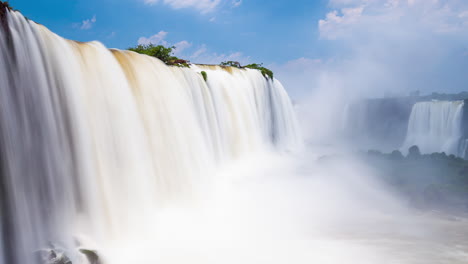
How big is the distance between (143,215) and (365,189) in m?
9.45

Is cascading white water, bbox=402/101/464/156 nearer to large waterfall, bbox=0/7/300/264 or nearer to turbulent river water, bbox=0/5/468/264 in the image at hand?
turbulent river water, bbox=0/5/468/264

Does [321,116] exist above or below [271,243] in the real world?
above

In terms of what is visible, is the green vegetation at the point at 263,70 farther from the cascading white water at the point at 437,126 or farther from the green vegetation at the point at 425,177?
the cascading white water at the point at 437,126

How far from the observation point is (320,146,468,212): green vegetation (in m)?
11.7

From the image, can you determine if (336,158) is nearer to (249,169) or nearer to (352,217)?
(249,169)

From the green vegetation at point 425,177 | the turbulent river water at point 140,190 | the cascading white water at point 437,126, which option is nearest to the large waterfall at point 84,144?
the turbulent river water at point 140,190

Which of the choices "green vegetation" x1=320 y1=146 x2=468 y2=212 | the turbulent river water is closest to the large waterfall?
the turbulent river water

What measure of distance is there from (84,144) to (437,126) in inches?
1176

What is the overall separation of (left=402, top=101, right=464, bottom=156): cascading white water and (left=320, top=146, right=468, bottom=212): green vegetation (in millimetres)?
11957

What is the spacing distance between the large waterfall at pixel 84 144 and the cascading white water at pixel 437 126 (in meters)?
24.3

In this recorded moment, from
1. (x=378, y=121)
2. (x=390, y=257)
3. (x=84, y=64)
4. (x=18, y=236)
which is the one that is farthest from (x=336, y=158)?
(x=378, y=121)

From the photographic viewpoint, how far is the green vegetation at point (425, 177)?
461 inches

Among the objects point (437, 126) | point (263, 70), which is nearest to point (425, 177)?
point (263, 70)

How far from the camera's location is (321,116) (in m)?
42.9
